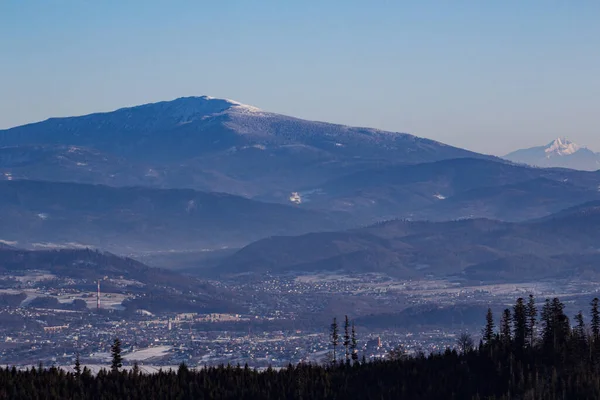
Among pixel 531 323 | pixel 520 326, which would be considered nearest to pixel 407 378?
pixel 520 326

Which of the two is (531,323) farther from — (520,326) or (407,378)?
(407,378)

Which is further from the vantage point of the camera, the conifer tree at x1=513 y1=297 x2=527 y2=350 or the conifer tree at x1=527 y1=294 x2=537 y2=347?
the conifer tree at x1=527 y1=294 x2=537 y2=347

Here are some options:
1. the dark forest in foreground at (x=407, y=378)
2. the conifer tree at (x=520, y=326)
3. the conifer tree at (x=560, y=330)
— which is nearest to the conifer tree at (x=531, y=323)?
the dark forest in foreground at (x=407, y=378)

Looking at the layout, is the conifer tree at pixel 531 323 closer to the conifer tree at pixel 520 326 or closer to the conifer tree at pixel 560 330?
the conifer tree at pixel 520 326

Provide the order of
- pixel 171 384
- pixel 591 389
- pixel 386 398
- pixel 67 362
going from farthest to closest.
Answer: pixel 67 362 < pixel 171 384 < pixel 386 398 < pixel 591 389

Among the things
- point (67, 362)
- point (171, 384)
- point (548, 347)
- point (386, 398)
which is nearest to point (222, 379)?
point (171, 384)

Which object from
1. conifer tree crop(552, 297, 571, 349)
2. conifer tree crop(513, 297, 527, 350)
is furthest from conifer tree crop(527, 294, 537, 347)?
conifer tree crop(552, 297, 571, 349)

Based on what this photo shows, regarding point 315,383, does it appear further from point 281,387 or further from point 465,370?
point 465,370

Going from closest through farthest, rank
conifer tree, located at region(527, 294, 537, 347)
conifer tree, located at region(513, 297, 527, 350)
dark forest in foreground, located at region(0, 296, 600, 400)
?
dark forest in foreground, located at region(0, 296, 600, 400) → conifer tree, located at region(513, 297, 527, 350) → conifer tree, located at region(527, 294, 537, 347)

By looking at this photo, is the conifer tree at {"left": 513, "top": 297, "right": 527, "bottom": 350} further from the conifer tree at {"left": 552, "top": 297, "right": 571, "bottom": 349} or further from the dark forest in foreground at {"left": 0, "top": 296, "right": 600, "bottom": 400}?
the conifer tree at {"left": 552, "top": 297, "right": 571, "bottom": 349}
